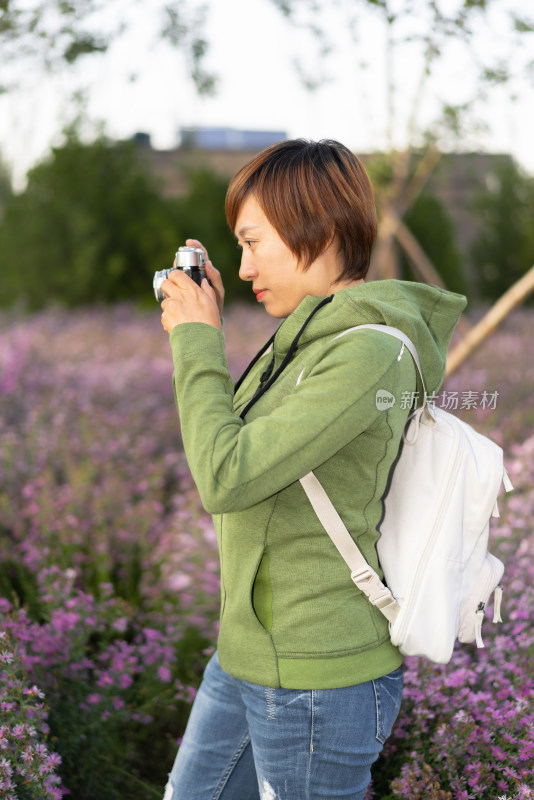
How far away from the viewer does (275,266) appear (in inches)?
62.5

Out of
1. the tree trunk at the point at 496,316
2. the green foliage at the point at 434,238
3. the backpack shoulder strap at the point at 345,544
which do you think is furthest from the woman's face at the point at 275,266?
the green foliage at the point at 434,238

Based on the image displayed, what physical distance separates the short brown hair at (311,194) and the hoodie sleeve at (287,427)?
0.27 metres

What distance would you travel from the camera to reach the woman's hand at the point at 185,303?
1.52 metres

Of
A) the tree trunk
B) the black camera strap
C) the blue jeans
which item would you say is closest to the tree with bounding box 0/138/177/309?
the tree trunk

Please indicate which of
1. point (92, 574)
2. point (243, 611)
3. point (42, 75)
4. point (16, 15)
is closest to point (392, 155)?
point (42, 75)

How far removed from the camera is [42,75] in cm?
623

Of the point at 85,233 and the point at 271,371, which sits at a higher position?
the point at 271,371

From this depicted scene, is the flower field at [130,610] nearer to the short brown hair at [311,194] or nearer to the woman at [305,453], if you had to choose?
the woman at [305,453]

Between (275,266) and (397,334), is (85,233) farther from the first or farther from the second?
(397,334)

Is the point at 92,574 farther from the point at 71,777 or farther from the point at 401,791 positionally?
the point at 401,791

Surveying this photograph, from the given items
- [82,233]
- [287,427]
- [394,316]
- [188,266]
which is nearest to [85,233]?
[82,233]

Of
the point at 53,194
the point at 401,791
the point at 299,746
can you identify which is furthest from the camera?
the point at 53,194

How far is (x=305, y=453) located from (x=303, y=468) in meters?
0.03

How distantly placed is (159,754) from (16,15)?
447 cm
